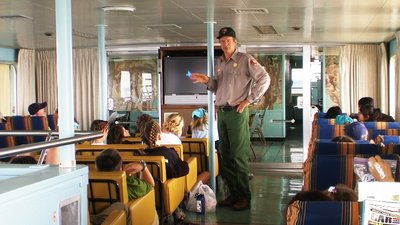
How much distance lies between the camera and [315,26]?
26.3ft

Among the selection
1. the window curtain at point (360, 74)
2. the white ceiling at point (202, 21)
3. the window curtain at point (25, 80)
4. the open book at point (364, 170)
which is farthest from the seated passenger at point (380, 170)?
the window curtain at point (25, 80)

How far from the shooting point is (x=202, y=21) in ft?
24.6

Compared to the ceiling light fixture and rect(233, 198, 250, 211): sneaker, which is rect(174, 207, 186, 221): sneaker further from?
the ceiling light fixture

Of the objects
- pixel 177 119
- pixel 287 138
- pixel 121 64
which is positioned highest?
pixel 121 64

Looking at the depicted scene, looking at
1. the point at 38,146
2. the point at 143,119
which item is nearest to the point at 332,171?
the point at 38,146

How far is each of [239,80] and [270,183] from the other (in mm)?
2848

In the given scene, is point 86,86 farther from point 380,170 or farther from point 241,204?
point 380,170

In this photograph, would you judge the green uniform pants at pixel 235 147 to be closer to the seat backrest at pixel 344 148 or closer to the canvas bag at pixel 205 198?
the canvas bag at pixel 205 198

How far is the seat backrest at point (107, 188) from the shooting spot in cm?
317

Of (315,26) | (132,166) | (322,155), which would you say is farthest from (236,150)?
(315,26)

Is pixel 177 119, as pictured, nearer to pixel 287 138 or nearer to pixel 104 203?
pixel 104 203

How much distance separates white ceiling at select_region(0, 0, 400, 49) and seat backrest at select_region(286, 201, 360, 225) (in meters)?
4.36

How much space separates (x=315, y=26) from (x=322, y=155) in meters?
5.19

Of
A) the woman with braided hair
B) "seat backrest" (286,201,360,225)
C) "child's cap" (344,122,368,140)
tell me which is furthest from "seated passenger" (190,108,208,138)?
"seat backrest" (286,201,360,225)
